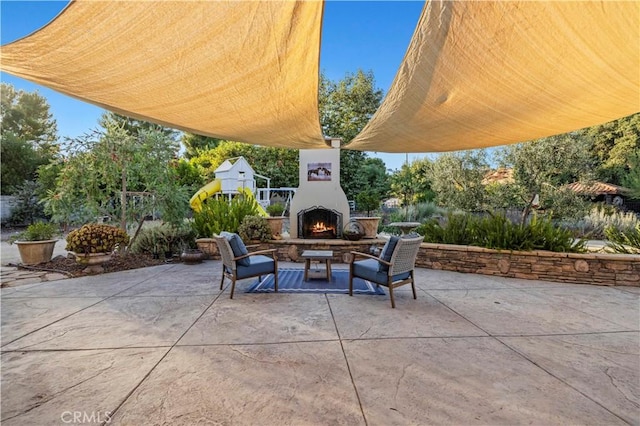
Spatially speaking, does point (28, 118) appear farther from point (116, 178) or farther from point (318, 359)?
point (318, 359)

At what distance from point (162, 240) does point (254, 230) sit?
2.17 m

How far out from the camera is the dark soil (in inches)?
209

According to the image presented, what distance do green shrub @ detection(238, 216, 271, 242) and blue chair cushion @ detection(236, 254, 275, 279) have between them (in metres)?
1.78

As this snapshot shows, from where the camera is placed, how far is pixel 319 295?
3.98m

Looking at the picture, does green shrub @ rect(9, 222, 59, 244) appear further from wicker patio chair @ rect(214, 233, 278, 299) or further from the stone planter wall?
the stone planter wall

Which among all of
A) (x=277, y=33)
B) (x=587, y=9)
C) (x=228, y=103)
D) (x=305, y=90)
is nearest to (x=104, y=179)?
(x=228, y=103)

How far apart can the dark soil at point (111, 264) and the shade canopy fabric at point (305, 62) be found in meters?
3.15

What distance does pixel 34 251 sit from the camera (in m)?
5.63

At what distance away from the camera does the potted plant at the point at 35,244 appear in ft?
18.3

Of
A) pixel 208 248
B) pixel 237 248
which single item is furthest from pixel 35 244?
pixel 237 248

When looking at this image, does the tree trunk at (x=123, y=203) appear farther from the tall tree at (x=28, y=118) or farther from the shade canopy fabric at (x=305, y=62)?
the tall tree at (x=28, y=118)

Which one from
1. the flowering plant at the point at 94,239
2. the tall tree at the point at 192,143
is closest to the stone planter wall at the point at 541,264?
the flowering plant at the point at 94,239

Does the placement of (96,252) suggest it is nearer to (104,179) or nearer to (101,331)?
(104,179)

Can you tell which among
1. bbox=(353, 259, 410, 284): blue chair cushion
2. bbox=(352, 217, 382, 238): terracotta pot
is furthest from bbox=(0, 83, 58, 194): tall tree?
bbox=(353, 259, 410, 284): blue chair cushion
